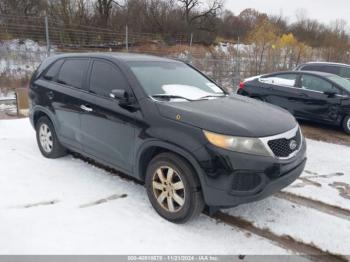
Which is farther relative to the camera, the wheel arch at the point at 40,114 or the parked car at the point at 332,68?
the parked car at the point at 332,68

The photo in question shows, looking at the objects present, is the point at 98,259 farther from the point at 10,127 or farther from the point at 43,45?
the point at 43,45

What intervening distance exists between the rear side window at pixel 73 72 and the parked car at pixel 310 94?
558cm

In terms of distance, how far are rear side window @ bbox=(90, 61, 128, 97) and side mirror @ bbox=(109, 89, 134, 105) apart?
15 centimetres

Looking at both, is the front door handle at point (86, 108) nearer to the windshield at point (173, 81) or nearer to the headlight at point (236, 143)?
the windshield at point (173, 81)

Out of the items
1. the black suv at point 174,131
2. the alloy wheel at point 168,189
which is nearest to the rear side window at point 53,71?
the black suv at point 174,131

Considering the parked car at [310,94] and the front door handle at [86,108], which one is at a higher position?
the front door handle at [86,108]

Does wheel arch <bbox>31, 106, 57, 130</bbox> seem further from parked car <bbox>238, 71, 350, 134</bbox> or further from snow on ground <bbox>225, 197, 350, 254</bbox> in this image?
parked car <bbox>238, 71, 350, 134</bbox>

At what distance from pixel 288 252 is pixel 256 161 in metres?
0.91

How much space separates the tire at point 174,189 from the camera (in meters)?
3.21

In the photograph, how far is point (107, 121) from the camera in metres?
3.98

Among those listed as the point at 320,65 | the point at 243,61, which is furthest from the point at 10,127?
the point at 243,61

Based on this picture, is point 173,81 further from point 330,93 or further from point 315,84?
point 315,84

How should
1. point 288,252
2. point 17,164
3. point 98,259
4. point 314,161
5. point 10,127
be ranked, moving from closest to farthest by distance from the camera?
point 98,259 → point 288,252 → point 17,164 → point 314,161 → point 10,127

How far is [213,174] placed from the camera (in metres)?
3.04
